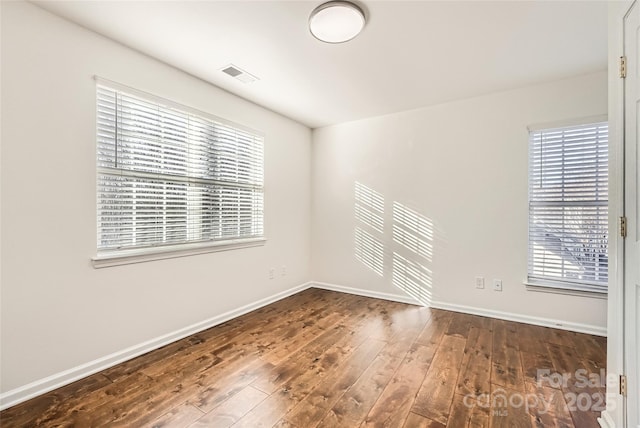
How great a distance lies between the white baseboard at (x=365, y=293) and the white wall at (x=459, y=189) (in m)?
0.06

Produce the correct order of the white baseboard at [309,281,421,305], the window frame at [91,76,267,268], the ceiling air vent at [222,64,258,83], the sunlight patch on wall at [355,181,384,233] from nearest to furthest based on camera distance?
the window frame at [91,76,267,268]
the ceiling air vent at [222,64,258,83]
the white baseboard at [309,281,421,305]
the sunlight patch on wall at [355,181,384,233]

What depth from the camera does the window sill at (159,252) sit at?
2.14 metres

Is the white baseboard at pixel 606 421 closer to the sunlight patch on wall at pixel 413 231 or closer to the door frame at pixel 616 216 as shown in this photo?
the door frame at pixel 616 216

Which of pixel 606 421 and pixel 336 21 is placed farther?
pixel 336 21

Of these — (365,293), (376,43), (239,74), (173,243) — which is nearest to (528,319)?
(365,293)

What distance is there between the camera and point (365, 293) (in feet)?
13.1

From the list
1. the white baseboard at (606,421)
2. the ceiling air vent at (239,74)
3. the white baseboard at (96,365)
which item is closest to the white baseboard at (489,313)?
the white baseboard at (606,421)

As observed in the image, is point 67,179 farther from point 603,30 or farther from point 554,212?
point 554,212

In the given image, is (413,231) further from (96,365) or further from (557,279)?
(96,365)

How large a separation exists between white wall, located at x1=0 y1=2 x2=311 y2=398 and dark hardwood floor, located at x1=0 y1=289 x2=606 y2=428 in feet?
0.91

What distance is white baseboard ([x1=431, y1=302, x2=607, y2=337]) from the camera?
2.70m

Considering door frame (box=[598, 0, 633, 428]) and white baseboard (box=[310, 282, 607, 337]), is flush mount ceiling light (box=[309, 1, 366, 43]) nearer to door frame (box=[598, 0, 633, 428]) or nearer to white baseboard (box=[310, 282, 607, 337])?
door frame (box=[598, 0, 633, 428])

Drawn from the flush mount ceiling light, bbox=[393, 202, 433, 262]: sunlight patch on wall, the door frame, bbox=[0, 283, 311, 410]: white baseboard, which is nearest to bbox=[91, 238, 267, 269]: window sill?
bbox=[0, 283, 311, 410]: white baseboard

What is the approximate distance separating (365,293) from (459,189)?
6.07 ft
